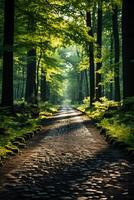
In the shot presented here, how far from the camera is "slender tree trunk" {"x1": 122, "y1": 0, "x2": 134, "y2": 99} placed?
17.0 meters

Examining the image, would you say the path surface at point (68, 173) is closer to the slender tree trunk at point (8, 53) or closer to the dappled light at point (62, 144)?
the dappled light at point (62, 144)

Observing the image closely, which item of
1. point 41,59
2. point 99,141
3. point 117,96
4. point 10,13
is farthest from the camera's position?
point 41,59

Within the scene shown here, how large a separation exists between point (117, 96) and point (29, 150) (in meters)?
20.3

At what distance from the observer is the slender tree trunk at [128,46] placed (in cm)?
1705

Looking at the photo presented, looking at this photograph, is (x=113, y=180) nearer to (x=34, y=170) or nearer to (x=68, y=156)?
(x=34, y=170)

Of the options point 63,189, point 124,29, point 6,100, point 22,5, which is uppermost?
point 22,5

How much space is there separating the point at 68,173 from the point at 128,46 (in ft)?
34.4

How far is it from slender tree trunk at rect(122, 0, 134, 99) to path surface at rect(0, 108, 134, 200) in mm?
5823

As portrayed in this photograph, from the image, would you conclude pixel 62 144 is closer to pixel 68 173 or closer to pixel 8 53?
pixel 68 173

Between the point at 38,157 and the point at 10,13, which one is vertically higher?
the point at 10,13

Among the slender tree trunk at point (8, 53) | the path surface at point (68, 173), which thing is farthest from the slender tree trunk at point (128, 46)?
the path surface at point (68, 173)

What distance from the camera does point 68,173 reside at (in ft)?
25.8

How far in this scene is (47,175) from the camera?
772 centimetres

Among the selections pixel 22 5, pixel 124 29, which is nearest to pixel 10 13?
pixel 22 5
